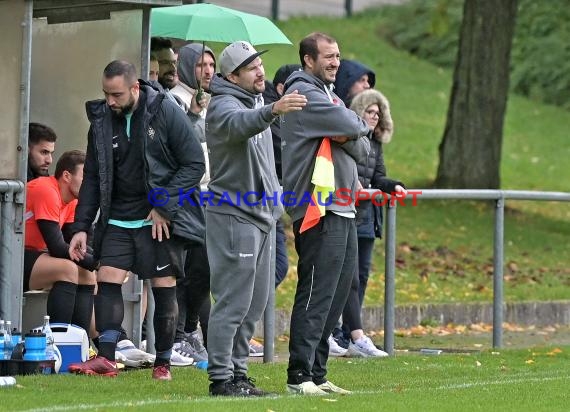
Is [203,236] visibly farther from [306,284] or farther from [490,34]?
[490,34]

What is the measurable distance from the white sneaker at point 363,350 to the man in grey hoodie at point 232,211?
9.86 ft

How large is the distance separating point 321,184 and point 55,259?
7.43ft

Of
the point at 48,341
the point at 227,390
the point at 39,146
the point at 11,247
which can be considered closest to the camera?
the point at 227,390

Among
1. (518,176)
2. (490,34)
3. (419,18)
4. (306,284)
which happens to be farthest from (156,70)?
(419,18)

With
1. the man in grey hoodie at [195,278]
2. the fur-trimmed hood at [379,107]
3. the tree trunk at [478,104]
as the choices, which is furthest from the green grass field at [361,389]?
the tree trunk at [478,104]

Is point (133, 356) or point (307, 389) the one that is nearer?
point (307, 389)

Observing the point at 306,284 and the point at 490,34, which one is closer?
the point at 306,284

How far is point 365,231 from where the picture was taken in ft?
40.2

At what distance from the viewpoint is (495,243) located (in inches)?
511

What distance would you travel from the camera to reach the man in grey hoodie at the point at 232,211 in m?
8.81

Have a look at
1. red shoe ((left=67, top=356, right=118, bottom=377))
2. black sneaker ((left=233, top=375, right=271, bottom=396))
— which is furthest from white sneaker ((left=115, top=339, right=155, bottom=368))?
black sneaker ((left=233, top=375, right=271, bottom=396))

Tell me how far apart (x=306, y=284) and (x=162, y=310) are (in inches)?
42.6

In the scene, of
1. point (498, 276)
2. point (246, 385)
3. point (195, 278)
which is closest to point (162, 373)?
point (246, 385)

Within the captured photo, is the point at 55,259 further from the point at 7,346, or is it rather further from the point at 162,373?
the point at 162,373
